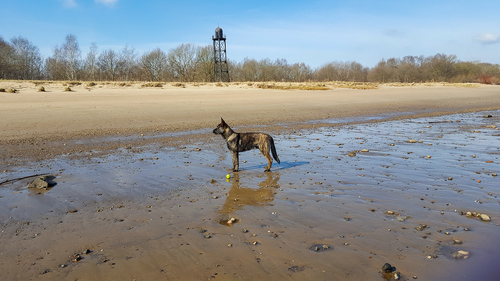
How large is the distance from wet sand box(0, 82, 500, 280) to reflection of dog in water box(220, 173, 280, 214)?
38 mm

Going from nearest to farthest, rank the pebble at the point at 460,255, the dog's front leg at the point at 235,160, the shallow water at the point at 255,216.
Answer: the shallow water at the point at 255,216 → the pebble at the point at 460,255 → the dog's front leg at the point at 235,160

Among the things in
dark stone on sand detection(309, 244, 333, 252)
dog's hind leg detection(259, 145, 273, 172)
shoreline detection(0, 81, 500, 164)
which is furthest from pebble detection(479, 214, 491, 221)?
shoreline detection(0, 81, 500, 164)

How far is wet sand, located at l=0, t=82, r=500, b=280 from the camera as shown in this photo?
396 centimetres

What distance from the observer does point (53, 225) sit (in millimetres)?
5004

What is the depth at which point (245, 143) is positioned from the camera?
845cm

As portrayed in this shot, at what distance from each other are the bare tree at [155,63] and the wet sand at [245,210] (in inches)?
1911

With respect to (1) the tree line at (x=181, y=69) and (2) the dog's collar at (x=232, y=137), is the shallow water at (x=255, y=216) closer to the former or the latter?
(2) the dog's collar at (x=232, y=137)

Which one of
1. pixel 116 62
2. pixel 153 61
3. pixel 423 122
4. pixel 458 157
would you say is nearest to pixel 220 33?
pixel 153 61

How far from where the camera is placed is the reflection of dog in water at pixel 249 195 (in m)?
6.02

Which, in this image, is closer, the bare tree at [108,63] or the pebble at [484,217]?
the pebble at [484,217]

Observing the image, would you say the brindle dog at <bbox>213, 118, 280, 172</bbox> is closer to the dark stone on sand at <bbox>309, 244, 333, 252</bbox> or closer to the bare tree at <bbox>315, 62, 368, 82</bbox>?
the dark stone on sand at <bbox>309, 244, 333, 252</bbox>

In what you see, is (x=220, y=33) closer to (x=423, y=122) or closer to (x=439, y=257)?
(x=423, y=122)

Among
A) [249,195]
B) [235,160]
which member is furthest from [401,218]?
[235,160]

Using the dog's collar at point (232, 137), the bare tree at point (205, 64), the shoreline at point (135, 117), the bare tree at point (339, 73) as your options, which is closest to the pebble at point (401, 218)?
the dog's collar at point (232, 137)
